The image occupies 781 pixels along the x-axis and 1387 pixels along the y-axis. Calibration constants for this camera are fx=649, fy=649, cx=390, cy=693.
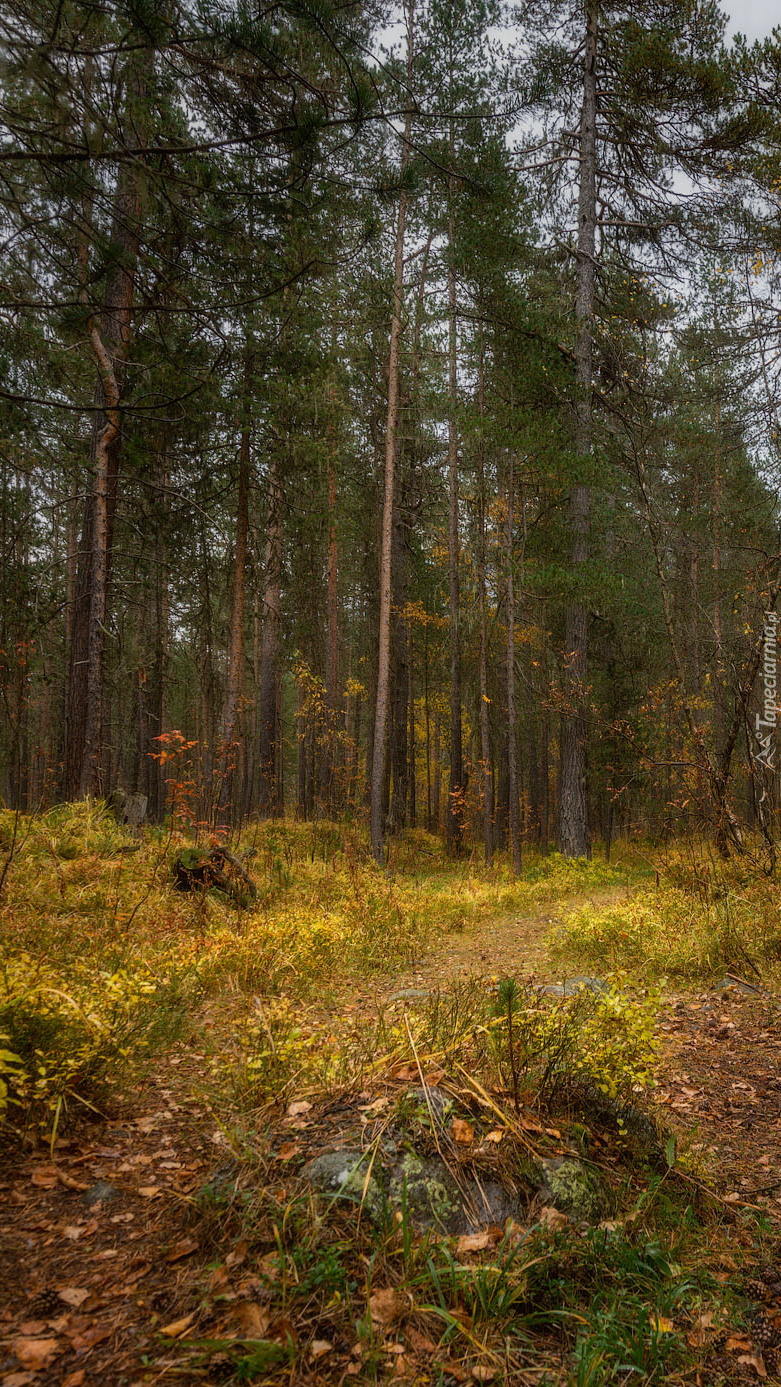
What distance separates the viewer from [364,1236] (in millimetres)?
1879

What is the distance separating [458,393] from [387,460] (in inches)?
147

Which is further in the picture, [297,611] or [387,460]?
[297,611]

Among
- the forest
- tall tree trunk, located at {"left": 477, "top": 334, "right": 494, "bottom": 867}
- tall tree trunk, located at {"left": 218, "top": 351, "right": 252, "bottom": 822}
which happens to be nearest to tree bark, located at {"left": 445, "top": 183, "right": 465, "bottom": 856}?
the forest

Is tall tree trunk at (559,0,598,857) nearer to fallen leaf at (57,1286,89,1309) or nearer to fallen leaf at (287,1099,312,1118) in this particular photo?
fallen leaf at (287,1099,312,1118)

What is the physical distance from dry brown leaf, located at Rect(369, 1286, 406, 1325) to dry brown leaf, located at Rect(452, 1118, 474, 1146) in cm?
55

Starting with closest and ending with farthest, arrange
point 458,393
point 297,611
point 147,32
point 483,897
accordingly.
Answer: point 147,32
point 483,897
point 458,393
point 297,611

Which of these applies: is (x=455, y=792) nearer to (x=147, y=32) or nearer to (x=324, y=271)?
(x=324, y=271)

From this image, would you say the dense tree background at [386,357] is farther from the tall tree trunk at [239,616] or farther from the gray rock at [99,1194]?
the gray rock at [99,1194]

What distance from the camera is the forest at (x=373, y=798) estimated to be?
186 centimetres

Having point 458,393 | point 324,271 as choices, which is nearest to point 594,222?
point 458,393

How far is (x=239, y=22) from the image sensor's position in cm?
366

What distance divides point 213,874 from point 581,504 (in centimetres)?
949

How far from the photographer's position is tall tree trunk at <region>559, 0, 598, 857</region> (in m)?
11.7

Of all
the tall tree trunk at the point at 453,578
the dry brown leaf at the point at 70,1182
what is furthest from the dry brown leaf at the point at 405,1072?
the tall tree trunk at the point at 453,578
